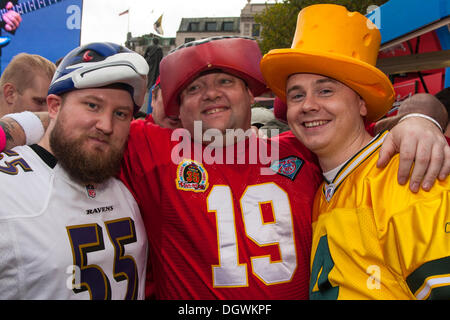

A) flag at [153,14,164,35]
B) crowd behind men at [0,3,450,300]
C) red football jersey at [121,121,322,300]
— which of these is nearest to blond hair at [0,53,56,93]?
crowd behind men at [0,3,450,300]

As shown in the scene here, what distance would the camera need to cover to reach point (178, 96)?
97.5 inches

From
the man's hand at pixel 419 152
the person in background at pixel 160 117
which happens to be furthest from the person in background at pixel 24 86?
the man's hand at pixel 419 152

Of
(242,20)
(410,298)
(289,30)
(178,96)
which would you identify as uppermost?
(242,20)

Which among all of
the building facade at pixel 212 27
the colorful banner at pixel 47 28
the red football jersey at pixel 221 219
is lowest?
the red football jersey at pixel 221 219

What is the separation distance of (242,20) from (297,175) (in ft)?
203

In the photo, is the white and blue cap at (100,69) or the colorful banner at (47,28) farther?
the colorful banner at (47,28)

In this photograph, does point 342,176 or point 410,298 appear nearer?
point 410,298

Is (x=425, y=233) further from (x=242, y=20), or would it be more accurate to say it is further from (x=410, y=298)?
(x=242, y=20)

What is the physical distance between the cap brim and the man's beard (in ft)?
3.65

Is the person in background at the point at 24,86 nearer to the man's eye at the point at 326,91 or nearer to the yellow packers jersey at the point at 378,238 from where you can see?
the man's eye at the point at 326,91

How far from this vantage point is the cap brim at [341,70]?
1.84 meters

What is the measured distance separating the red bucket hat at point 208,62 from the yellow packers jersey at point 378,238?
38.6 inches
